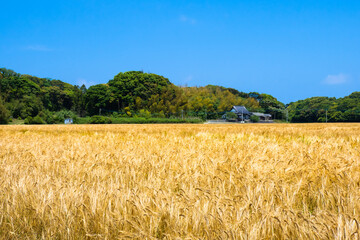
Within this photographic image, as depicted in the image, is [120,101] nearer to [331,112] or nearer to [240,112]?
Answer: [240,112]

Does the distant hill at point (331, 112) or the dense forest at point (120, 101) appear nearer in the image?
the dense forest at point (120, 101)

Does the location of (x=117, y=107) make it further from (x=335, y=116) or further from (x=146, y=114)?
(x=335, y=116)

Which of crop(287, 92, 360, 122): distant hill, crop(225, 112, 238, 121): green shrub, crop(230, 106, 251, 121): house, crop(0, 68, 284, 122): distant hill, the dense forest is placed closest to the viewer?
the dense forest

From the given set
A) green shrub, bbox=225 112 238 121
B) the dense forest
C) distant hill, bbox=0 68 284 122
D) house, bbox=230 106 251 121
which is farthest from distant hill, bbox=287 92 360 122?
distant hill, bbox=0 68 284 122

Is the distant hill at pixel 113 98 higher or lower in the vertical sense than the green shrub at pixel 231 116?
higher

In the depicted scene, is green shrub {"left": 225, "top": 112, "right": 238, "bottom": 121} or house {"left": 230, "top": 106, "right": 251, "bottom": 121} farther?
house {"left": 230, "top": 106, "right": 251, "bottom": 121}

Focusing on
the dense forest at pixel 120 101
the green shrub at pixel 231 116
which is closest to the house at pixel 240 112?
the dense forest at pixel 120 101

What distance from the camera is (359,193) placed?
154cm

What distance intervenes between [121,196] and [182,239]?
1.71 ft

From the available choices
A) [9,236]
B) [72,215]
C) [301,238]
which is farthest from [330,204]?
[9,236]

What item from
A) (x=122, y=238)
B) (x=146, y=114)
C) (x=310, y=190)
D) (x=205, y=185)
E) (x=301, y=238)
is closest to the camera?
(x=301, y=238)

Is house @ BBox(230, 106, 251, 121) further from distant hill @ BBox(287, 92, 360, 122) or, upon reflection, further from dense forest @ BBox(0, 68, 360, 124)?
distant hill @ BBox(287, 92, 360, 122)

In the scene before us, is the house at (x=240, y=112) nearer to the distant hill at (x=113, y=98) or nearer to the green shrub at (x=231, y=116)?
the distant hill at (x=113, y=98)

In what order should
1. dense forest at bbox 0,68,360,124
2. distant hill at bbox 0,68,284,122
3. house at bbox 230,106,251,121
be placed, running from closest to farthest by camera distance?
dense forest at bbox 0,68,360,124, distant hill at bbox 0,68,284,122, house at bbox 230,106,251,121
